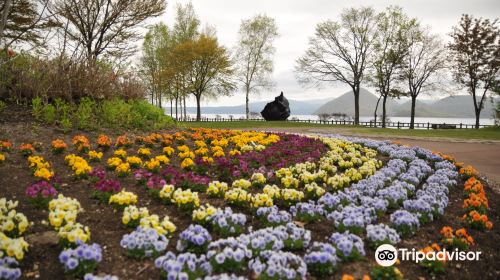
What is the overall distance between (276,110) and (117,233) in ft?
123

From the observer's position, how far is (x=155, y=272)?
3613 mm

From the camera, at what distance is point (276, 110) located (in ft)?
135

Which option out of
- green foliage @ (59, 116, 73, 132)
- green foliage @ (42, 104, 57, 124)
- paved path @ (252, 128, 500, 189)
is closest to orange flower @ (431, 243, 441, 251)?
paved path @ (252, 128, 500, 189)

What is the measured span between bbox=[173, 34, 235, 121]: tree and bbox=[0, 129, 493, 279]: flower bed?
29752 millimetres

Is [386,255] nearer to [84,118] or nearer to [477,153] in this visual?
[84,118]

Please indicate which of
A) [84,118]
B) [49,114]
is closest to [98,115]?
[84,118]

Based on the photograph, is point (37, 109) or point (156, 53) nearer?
point (37, 109)

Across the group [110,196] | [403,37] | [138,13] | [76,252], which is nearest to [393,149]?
[110,196]

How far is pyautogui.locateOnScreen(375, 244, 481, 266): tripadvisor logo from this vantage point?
399 centimetres

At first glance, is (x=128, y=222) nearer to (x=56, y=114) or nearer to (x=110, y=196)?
(x=110, y=196)

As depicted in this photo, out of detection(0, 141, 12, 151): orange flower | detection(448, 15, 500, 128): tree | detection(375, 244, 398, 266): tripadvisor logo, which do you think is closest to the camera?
detection(375, 244, 398, 266): tripadvisor logo

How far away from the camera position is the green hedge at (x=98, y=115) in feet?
28.9

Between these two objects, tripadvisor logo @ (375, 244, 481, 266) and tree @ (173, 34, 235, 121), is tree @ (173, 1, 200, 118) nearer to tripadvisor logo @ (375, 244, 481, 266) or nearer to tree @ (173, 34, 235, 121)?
tree @ (173, 34, 235, 121)

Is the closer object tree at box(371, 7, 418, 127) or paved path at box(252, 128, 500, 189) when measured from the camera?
paved path at box(252, 128, 500, 189)
